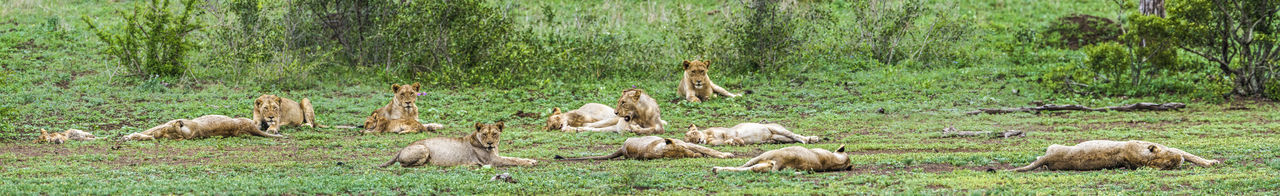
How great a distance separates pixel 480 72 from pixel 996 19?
16543 millimetres

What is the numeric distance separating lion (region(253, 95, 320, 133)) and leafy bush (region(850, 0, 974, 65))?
46.8ft

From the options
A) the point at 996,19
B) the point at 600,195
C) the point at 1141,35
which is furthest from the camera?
the point at 996,19

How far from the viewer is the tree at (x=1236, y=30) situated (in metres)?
22.0

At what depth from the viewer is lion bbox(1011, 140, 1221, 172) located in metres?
10.8

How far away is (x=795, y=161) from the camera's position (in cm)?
1095

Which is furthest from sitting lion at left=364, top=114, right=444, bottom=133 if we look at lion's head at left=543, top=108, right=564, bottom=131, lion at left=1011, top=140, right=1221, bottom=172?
lion at left=1011, top=140, right=1221, bottom=172

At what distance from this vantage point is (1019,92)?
23031 millimetres

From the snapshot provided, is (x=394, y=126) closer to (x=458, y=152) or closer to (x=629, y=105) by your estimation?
(x=629, y=105)

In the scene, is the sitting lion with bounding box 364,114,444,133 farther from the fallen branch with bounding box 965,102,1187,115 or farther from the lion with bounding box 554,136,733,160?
the fallen branch with bounding box 965,102,1187,115

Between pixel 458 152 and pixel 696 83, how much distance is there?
10.7 meters

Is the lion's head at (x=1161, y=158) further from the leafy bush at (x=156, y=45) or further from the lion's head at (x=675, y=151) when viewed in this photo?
the leafy bush at (x=156, y=45)

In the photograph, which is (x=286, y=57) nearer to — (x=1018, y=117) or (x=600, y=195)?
(x=1018, y=117)

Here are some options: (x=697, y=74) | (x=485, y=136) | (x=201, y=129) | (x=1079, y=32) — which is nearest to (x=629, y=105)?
(x=697, y=74)

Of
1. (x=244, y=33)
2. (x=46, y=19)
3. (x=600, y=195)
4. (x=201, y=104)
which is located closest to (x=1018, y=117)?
(x=600, y=195)
